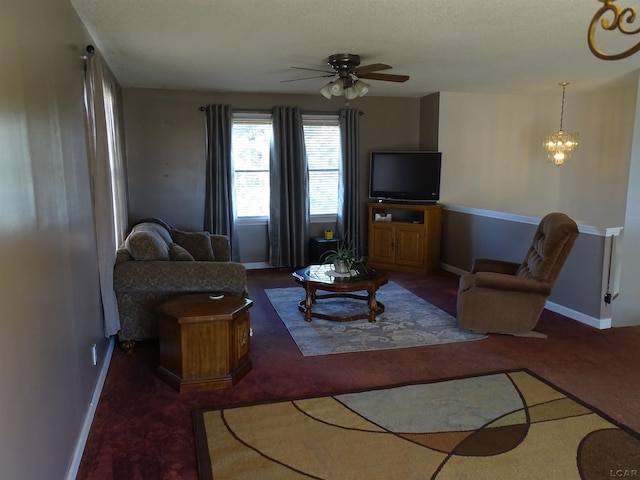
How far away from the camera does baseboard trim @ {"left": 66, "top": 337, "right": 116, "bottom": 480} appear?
89.9 inches

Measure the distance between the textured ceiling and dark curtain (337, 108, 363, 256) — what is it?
3.56 feet

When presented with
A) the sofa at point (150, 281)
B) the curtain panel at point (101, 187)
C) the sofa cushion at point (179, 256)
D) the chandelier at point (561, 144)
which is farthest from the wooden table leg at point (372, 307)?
the chandelier at point (561, 144)

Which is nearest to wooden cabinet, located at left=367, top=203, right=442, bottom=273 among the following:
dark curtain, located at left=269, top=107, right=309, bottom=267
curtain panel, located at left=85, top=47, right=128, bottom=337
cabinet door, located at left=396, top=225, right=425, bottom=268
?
cabinet door, located at left=396, top=225, right=425, bottom=268

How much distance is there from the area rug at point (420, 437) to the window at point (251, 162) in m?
4.09

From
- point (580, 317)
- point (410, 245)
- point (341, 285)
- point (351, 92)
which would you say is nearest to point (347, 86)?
point (351, 92)

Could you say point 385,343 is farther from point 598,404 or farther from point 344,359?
point 598,404

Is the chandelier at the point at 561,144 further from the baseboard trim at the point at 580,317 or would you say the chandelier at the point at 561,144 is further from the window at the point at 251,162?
the window at the point at 251,162

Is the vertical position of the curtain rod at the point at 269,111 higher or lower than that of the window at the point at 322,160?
higher

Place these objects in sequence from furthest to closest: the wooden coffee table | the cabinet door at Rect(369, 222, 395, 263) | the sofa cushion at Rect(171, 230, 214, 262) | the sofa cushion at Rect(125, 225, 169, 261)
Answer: the cabinet door at Rect(369, 222, 395, 263) < the sofa cushion at Rect(171, 230, 214, 262) < the wooden coffee table < the sofa cushion at Rect(125, 225, 169, 261)

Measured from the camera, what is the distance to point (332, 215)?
706cm

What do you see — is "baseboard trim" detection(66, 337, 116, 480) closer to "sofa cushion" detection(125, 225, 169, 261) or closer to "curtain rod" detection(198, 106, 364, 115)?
"sofa cushion" detection(125, 225, 169, 261)

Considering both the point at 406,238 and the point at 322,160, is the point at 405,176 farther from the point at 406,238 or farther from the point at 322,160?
the point at 322,160

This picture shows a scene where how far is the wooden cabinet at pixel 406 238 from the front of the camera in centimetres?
646

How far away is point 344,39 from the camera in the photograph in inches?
151
